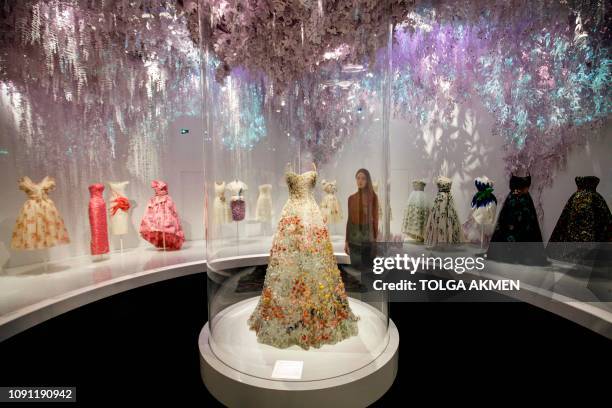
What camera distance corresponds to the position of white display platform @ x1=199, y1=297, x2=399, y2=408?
1.44 metres

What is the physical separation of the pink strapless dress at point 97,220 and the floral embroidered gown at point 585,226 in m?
4.84

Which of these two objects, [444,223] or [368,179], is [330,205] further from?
[444,223]

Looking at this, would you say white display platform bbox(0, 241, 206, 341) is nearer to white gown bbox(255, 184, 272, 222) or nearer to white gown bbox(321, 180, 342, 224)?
white gown bbox(255, 184, 272, 222)

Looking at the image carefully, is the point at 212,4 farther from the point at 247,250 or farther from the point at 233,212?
the point at 247,250

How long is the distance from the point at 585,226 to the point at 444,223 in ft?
4.09

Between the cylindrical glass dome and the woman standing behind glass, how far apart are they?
0.05 ft

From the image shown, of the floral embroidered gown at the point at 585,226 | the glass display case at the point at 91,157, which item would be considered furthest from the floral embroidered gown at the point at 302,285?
the floral embroidered gown at the point at 585,226

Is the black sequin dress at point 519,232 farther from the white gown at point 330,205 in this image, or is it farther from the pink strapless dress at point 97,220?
the pink strapless dress at point 97,220

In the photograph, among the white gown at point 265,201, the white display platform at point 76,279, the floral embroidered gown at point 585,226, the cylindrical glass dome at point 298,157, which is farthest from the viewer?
the floral embroidered gown at point 585,226

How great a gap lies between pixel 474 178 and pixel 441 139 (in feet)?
2.15

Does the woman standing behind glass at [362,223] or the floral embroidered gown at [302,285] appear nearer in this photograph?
the floral embroidered gown at [302,285]

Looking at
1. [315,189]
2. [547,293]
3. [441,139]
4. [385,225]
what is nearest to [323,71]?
[315,189]

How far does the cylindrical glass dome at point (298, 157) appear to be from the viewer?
1.80 meters

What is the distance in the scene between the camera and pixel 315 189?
77.5 inches
